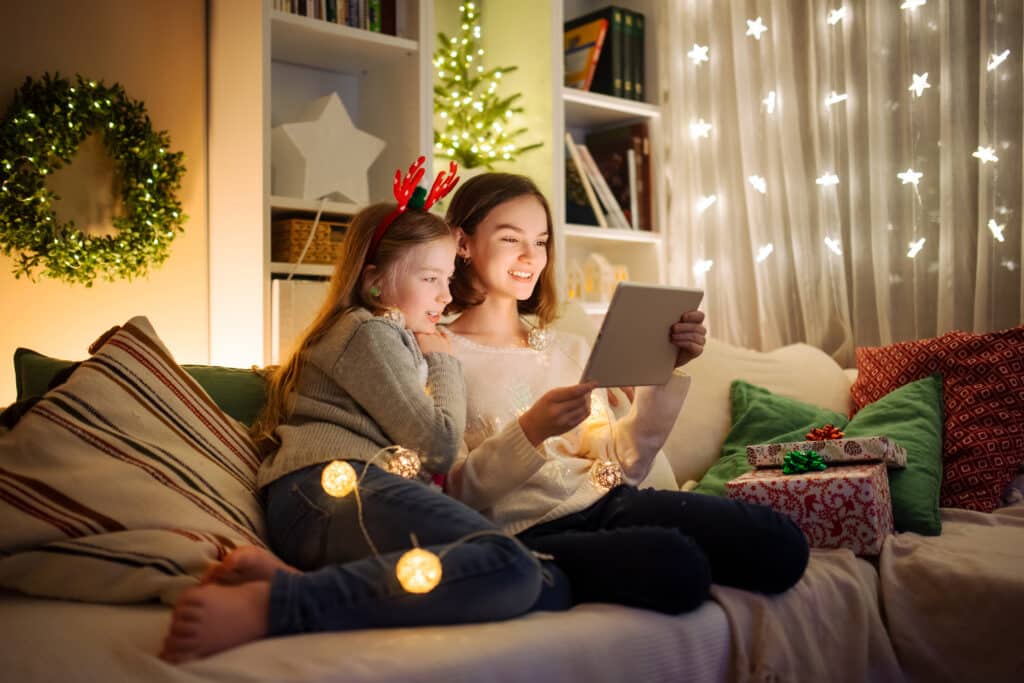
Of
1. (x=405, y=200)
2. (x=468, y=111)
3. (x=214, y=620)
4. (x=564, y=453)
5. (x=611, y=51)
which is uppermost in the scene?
(x=611, y=51)

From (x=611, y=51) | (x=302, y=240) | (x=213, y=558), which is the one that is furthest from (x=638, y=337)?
(x=611, y=51)

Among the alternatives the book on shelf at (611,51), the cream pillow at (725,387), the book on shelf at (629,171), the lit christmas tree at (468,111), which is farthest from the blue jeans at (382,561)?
the book on shelf at (611,51)

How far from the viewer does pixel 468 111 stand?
3.38 meters

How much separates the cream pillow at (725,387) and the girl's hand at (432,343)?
2.70 ft

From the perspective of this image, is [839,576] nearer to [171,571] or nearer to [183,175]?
[171,571]

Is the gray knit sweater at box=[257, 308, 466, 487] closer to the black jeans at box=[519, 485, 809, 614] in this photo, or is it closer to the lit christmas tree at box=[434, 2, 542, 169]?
the black jeans at box=[519, 485, 809, 614]

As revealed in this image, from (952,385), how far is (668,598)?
47.7 inches

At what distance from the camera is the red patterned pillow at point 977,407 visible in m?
2.10

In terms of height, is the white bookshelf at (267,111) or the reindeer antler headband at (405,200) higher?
the white bookshelf at (267,111)

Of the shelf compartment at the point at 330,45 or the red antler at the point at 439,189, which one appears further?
the shelf compartment at the point at 330,45

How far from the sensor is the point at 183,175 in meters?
2.95

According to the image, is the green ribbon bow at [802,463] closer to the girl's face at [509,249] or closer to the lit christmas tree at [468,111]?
the girl's face at [509,249]

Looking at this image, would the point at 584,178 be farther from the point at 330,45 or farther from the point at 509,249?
the point at 509,249

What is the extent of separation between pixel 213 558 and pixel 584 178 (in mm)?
2368
